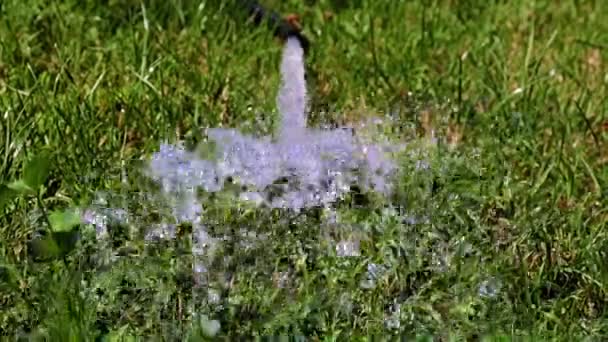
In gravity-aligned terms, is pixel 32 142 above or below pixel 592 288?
above

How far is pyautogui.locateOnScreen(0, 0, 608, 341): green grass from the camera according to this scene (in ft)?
8.23

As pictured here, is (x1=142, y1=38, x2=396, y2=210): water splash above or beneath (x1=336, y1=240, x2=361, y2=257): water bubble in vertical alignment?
above

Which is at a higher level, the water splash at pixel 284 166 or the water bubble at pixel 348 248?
the water splash at pixel 284 166

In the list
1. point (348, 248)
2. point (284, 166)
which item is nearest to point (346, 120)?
point (284, 166)

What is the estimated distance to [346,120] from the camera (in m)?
3.18

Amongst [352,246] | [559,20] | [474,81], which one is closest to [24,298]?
[352,246]

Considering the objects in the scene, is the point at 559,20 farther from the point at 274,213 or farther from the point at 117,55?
the point at 274,213

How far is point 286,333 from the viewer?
244 centimetres

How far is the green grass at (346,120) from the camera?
2.51 metres

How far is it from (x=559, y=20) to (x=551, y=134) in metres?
1.24

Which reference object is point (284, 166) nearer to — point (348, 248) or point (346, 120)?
point (348, 248)

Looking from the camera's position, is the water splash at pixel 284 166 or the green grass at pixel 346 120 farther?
the water splash at pixel 284 166

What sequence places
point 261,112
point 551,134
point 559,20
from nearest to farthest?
point 261,112, point 551,134, point 559,20

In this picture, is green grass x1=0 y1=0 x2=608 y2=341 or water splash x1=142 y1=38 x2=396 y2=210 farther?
water splash x1=142 y1=38 x2=396 y2=210
